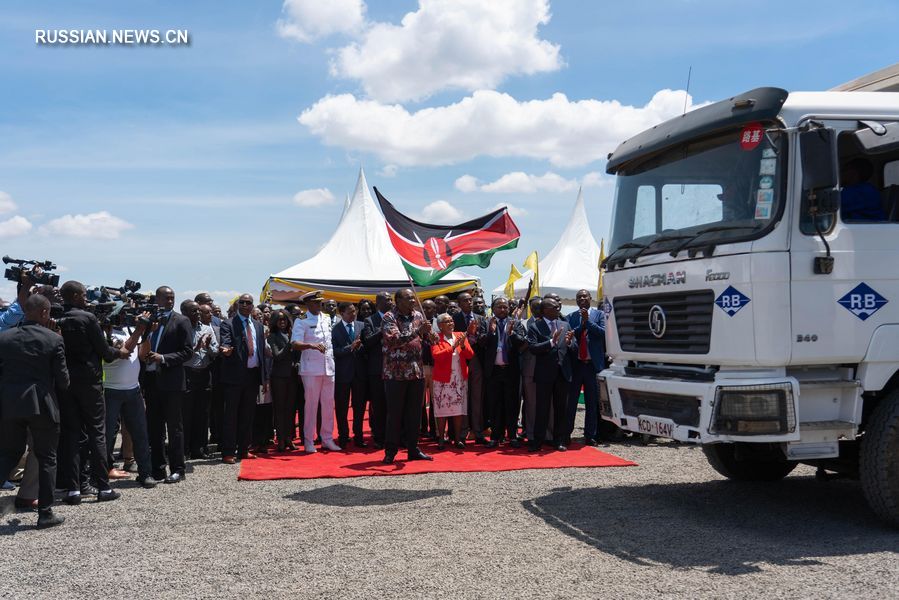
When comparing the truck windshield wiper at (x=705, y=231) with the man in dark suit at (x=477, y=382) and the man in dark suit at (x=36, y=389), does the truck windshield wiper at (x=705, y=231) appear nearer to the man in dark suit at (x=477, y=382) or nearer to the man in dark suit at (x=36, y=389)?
the man in dark suit at (x=477, y=382)

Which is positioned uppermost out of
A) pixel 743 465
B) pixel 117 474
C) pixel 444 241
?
pixel 444 241

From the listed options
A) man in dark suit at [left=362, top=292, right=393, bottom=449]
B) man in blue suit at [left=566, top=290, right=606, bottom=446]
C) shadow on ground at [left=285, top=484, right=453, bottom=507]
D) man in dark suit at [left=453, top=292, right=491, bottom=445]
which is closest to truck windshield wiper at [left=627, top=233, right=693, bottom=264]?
shadow on ground at [left=285, top=484, right=453, bottom=507]

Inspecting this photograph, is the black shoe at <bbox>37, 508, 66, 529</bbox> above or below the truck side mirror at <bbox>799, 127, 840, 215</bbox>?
below

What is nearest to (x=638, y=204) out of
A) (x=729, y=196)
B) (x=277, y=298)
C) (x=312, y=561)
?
(x=729, y=196)

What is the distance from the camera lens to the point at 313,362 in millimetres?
10195

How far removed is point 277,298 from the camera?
701 inches

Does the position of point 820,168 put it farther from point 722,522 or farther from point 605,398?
point 722,522

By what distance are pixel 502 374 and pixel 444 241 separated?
83.6 inches

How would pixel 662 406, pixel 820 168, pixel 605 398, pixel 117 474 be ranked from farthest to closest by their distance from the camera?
pixel 117 474, pixel 605 398, pixel 662 406, pixel 820 168

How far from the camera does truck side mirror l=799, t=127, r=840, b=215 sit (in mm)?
5340

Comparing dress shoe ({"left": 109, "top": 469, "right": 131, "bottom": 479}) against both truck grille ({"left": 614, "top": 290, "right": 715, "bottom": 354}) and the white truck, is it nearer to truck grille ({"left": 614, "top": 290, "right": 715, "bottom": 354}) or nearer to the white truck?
truck grille ({"left": 614, "top": 290, "right": 715, "bottom": 354})

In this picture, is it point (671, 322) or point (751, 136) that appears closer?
point (751, 136)

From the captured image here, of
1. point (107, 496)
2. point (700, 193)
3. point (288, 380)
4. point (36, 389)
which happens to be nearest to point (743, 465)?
point (700, 193)

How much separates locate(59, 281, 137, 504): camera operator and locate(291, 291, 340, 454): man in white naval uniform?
3.00m
